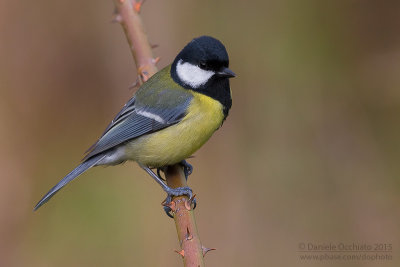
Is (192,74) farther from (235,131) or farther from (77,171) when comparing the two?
(235,131)

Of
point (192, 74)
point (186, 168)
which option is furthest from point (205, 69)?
point (186, 168)

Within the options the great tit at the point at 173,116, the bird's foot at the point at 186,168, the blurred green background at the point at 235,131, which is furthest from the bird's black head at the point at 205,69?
the blurred green background at the point at 235,131

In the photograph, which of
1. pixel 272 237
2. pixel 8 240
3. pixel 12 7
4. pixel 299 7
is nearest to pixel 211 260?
pixel 272 237

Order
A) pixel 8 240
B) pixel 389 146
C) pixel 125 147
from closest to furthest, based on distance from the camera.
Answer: pixel 125 147 → pixel 8 240 → pixel 389 146

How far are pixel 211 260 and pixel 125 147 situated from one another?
1409 millimetres

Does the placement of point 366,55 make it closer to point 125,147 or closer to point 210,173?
point 210,173

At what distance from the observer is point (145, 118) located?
373 centimetres

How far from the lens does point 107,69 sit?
4.85m

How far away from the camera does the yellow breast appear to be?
357 cm

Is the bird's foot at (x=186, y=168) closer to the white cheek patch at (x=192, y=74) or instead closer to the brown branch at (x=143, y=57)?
the brown branch at (x=143, y=57)

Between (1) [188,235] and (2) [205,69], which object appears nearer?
(1) [188,235]

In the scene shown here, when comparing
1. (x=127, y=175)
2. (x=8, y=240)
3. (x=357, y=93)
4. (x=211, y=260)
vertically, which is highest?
(x=357, y=93)

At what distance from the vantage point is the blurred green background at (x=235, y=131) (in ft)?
15.0

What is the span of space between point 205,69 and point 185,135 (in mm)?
461
